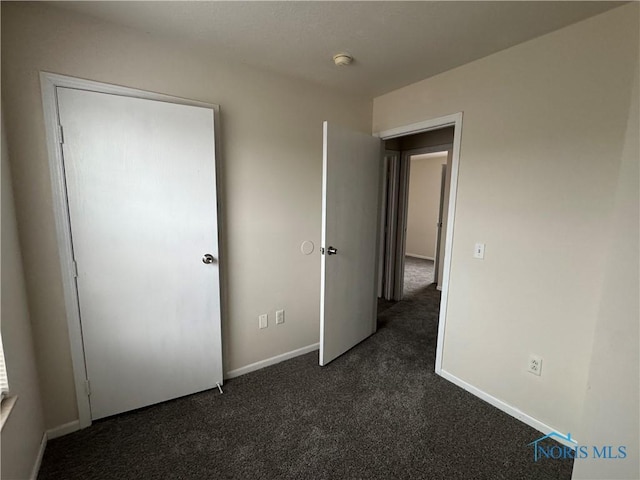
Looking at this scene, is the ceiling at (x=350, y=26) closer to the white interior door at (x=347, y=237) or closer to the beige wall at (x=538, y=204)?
the beige wall at (x=538, y=204)

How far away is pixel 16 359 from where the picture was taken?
131cm

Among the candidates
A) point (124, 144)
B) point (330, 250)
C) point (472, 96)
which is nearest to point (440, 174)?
point (472, 96)

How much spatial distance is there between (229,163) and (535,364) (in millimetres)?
2477

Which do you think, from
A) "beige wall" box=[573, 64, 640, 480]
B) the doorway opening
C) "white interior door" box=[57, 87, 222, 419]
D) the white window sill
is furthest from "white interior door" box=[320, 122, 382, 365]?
the white window sill

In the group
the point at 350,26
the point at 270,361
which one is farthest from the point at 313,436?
the point at 350,26

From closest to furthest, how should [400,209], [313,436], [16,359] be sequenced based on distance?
[16,359], [313,436], [400,209]

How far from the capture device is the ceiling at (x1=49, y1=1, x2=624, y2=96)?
4.68ft

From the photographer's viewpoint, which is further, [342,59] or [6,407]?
[342,59]

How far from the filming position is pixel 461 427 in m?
1.80

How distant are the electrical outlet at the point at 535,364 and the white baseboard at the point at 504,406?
31 cm

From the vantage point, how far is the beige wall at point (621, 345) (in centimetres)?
112

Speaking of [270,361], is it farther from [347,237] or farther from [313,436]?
[347,237]

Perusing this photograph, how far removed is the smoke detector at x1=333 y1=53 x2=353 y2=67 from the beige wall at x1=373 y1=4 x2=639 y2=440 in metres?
0.79

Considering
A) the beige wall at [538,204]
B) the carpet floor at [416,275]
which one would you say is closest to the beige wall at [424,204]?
the carpet floor at [416,275]
